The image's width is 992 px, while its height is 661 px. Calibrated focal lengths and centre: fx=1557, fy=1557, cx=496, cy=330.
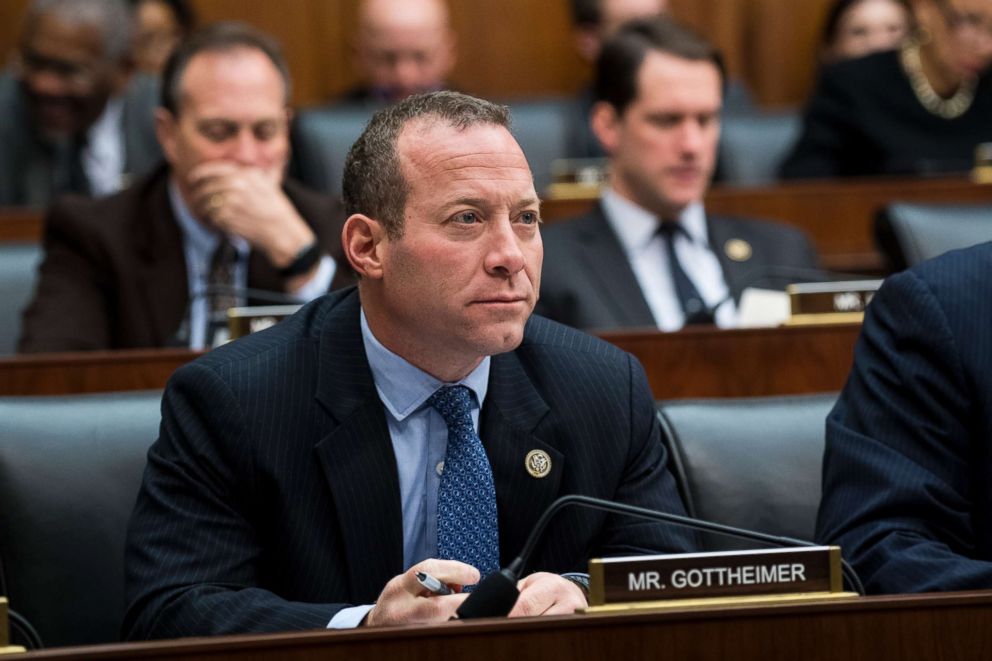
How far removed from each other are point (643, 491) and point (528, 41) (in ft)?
12.6

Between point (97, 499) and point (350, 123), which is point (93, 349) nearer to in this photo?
point (97, 499)

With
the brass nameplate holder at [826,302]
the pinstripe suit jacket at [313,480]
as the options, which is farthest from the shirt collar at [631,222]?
the pinstripe suit jacket at [313,480]

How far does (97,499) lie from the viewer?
192cm

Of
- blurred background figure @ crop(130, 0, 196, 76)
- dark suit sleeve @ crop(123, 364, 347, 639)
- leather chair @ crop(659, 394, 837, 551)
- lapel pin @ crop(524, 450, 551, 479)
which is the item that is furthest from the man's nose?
blurred background figure @ crop(130, 0, 196, 76)

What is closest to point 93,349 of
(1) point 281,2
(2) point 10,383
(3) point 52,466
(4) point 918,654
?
(2) point 10,383

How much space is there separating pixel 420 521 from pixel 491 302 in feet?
0.87

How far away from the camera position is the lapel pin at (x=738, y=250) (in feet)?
10.9

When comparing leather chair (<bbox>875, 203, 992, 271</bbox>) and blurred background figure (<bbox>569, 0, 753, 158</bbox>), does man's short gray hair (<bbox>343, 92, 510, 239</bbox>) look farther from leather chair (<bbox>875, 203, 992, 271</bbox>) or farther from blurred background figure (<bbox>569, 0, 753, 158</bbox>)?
blurred background figure (<bbox>569, 0, 753, 158</bbox>)

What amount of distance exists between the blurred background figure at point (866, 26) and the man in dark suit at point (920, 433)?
323 centimetres

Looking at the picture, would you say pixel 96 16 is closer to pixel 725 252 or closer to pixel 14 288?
pixel 14 288

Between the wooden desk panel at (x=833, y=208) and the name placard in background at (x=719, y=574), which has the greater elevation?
the wooden desk panel at (x=833, y=208)

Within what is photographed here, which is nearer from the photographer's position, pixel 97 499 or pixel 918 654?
pixel 918 654

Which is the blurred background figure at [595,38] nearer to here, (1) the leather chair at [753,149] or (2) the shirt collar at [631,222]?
(1) the leather chair at [753,149]

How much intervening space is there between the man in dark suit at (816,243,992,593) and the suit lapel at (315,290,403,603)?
0.51 meters
